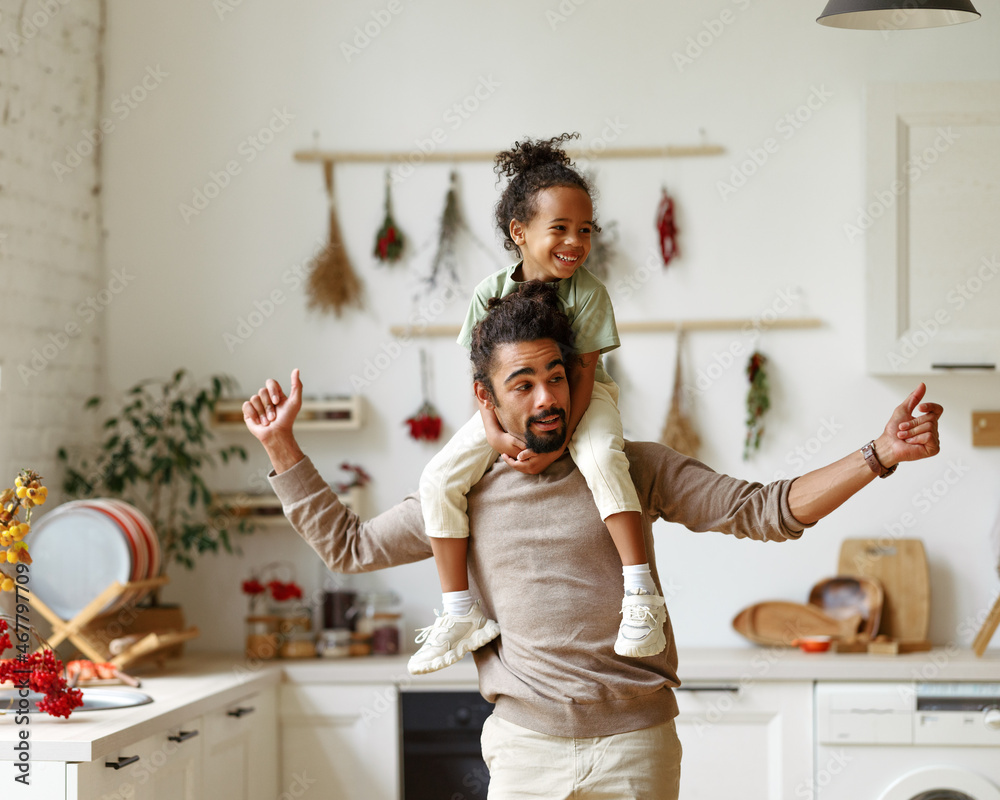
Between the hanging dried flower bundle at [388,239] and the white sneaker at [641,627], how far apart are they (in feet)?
7.23

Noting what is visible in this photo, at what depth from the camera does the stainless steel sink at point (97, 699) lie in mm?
2578

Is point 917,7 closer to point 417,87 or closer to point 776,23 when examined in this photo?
point 776,23

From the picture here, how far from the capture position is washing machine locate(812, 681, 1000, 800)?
10.0ft

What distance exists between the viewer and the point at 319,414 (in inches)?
143

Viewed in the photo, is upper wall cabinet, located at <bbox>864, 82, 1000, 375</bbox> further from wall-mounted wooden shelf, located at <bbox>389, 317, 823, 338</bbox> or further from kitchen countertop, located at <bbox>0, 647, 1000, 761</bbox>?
kitchen countertop, located at <bbox>0, 647, 1000, 761</bbox>

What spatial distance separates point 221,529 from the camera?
139 inches

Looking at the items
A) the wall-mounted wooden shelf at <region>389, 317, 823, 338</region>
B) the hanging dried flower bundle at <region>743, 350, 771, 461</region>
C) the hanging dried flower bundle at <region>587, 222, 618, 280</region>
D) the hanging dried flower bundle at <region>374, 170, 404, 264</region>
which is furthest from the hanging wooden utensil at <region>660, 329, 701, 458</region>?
the hanging dried flower bundle at <region>374, 170, 404, 264</region>

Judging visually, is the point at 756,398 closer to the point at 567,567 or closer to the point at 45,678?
the point at 567,567

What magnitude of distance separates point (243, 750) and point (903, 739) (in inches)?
72.3

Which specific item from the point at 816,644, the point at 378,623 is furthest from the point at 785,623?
the point at 378,623

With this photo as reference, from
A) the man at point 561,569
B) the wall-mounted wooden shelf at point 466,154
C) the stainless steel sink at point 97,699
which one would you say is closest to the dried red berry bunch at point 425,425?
the wall-mounted wooden shelf at point 466,154

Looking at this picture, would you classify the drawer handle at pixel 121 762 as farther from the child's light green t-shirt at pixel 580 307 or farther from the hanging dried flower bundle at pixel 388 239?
the hanging dried flower bundle at pixel 388 239

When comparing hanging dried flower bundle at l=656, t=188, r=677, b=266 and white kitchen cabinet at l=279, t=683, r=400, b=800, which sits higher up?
hanging dried flower bundle at l=656, t=188, r=677, b=266

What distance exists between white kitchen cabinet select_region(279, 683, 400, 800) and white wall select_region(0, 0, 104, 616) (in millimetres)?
1036
